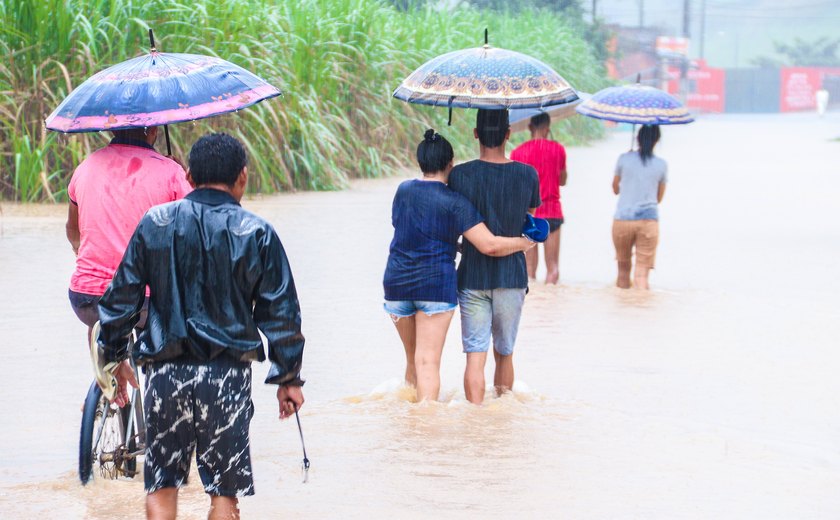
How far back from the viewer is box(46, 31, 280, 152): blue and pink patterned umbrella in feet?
15.7

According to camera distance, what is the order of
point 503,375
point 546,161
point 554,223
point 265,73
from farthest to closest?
point 265,73, point 554,223, point 546,161, point 503,375

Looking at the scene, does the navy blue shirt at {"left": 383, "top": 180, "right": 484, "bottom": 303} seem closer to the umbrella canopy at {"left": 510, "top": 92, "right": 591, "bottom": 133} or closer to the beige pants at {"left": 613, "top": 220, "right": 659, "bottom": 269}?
the umbrella canopy at {"left": 510, "top": 92, "right": 591, "bottom": 133}

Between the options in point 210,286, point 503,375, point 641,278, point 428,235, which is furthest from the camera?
point 641,278

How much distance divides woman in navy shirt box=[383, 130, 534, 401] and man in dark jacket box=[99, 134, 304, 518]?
7.16 ft

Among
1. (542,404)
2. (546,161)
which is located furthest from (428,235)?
(546,161)

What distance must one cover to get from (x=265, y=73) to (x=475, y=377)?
10.8 metres

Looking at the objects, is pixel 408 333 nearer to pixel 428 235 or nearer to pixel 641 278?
pixel 428 235

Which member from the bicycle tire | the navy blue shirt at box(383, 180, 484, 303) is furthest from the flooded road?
the navy blue shirt at box(383, 180, 484, 303)

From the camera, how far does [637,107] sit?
10.6m

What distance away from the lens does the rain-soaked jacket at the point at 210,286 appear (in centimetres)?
387

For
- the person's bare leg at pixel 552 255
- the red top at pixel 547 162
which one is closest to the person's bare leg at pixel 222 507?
the red top at pixel 547 162

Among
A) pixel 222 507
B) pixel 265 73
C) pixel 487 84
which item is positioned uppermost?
pixel 487 84

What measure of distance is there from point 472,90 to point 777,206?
14043mm

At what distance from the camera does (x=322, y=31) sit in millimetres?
19219
